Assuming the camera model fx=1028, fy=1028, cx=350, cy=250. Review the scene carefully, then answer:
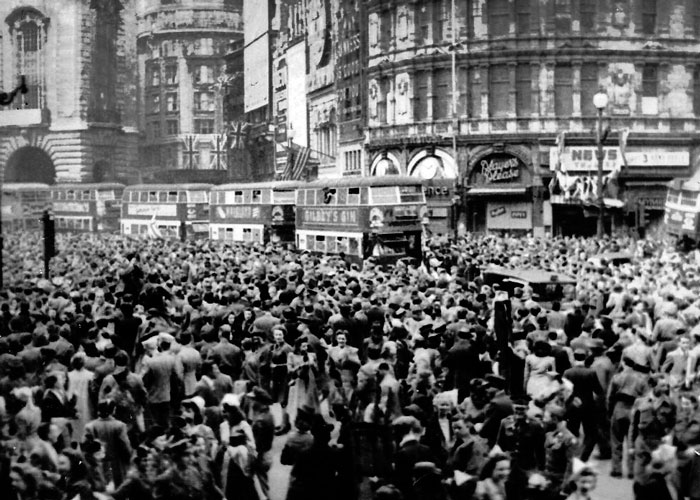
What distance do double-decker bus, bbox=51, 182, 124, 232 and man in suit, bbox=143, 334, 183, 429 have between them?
2054 inches

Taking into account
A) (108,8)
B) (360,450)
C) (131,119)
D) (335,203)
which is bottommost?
(360,450)

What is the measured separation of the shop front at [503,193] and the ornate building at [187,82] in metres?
53.4

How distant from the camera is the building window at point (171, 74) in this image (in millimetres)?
107625

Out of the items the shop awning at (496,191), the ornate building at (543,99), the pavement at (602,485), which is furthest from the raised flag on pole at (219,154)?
the pavement at (602,485)

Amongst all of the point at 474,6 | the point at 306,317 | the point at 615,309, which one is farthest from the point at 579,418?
the point at 474,6

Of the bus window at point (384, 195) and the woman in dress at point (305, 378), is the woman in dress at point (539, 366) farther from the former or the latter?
the bus window at point (384, 195)

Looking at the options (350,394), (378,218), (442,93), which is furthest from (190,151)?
(350,394)

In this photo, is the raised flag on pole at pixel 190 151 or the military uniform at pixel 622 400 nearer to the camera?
the military uniform at pixel 622 400

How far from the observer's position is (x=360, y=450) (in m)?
11.3

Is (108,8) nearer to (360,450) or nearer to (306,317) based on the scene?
(306,317)

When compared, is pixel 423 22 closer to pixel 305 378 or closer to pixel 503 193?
pixel 503 193

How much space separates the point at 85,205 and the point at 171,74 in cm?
4591

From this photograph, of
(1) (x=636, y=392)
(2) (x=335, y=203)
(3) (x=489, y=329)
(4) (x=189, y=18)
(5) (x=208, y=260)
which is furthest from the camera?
(4) (x=189, y=18)

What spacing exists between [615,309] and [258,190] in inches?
1234
